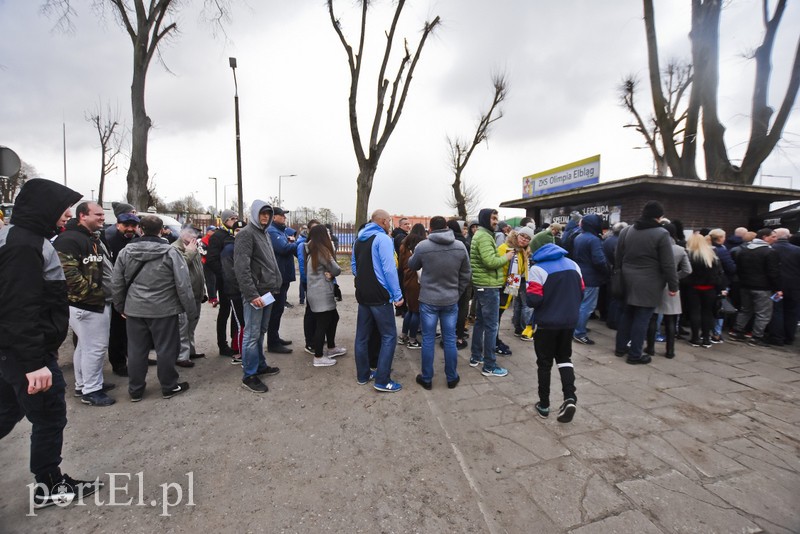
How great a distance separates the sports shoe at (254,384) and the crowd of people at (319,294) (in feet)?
0.05

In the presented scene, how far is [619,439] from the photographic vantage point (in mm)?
3047

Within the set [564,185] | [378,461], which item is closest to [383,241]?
[378,461]

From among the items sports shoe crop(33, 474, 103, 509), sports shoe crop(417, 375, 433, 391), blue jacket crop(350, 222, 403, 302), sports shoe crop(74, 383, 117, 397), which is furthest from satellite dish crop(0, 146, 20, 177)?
sports shoe crop(417, 375, 433, 391)

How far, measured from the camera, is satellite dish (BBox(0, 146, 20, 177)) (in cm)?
459

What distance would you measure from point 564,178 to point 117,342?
13228mm

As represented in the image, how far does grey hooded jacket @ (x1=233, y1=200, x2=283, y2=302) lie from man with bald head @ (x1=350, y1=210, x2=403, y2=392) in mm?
1031

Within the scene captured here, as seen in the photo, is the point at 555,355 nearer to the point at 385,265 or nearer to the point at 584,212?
the point at 385,265

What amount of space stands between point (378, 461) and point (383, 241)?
2.13 metres

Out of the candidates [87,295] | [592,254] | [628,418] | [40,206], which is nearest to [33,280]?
[40,206]

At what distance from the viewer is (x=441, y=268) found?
3.84 meters

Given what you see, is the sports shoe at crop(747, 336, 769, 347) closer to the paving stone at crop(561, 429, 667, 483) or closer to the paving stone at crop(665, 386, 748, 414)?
the paving stone at crop(665, 386, 748, 414)

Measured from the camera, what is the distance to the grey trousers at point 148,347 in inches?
142

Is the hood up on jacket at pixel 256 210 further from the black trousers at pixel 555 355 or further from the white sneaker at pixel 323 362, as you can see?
the black trousers at pixel 555 355

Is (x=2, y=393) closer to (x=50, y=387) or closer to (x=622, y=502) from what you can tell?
(x=50, y=387)
